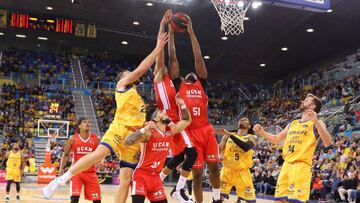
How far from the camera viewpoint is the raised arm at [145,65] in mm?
5484

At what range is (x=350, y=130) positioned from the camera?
16328 millimetres

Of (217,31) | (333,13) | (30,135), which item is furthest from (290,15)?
(30,135)

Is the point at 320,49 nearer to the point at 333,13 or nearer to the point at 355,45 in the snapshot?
the point at 355,45

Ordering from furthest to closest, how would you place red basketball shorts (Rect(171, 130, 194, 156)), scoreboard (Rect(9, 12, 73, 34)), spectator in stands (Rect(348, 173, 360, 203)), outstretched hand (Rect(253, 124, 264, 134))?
scoreboard (Rect(9, 12, 73, 34)) → spectator in stands (Rect(348, 173, 360, 203)) → red basketball shorts (Rect(171, 130, 194, 156)) → outstretched hand (Rect(253, 124, 264, 134))

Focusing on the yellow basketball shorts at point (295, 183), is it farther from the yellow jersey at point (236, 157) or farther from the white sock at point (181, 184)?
the yellow jersey at point (236, 157)

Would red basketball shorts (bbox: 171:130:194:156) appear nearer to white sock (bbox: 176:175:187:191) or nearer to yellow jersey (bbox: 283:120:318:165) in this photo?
white sock (bbox: 176:175:187:191)

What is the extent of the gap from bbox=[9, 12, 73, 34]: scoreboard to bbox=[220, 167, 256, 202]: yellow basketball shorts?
17.4 meters

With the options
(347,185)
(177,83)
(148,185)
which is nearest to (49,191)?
(148,185)

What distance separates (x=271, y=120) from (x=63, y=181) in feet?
66.0

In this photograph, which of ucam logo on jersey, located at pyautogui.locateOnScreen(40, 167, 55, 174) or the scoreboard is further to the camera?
the scoreboard

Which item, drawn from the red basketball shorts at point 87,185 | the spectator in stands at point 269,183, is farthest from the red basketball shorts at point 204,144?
the spectator in stands at point 269,183

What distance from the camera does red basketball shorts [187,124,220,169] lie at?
6344 mm

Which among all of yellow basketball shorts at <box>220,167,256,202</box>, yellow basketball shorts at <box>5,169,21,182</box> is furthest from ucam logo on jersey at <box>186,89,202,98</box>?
yellow basketball shorts at <box>5,169,21,182</box>

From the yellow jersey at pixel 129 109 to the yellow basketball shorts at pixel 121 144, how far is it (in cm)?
9
